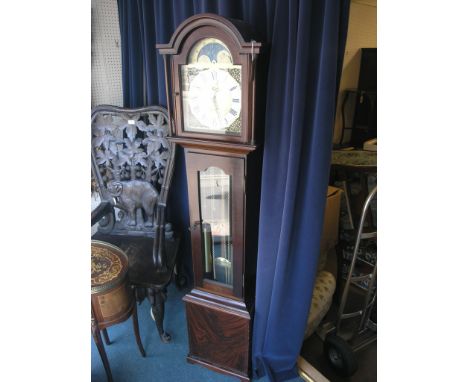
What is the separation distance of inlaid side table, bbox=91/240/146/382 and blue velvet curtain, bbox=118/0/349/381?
57cm

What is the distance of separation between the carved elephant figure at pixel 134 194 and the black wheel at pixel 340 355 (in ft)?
3.70

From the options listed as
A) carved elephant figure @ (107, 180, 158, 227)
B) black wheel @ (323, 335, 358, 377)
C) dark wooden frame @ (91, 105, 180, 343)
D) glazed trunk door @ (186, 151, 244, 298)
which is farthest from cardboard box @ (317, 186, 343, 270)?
carved elephant figure @ (107, 180, 158, 227)

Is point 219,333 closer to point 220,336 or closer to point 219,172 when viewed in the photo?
point 220,336

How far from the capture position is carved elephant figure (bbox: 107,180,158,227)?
6.20ft

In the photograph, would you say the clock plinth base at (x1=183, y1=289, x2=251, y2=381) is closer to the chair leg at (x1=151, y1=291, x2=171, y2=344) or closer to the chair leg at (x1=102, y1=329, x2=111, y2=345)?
the chair leg at (x1=151, y1=291, x2=171, y2=344)

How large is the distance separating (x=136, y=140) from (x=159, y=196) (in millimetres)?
321

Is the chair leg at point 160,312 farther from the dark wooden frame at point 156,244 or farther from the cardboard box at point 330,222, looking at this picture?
the cardboard box at point 330,222

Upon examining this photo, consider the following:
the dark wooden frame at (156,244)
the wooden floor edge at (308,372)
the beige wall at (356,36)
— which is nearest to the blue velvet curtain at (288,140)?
the wooden floor edge at (308,372)

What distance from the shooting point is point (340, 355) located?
1635mm

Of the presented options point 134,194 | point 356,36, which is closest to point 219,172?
point 134,194

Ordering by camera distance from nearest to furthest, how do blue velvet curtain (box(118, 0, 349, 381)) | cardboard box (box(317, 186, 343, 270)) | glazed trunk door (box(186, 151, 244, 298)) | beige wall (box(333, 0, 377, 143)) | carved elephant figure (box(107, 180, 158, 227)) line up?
blue velvet curtain (box(118, 0, 349, 381)), glazed trunk door (box(186, 151, 244, 298)), carved elephant figure (box(107, 180, 158, 227)), cardboard box (box(317, 186, 343, 270)), beige wall (box(333, 0, 377, 143))

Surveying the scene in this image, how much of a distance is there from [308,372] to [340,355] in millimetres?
172

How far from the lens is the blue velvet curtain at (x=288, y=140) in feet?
3.89
